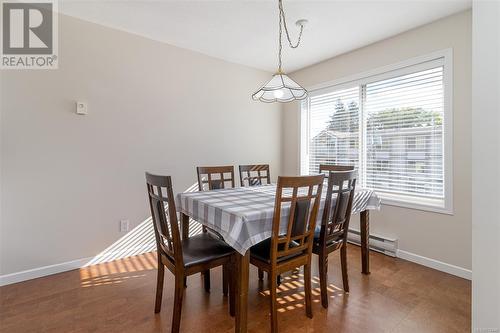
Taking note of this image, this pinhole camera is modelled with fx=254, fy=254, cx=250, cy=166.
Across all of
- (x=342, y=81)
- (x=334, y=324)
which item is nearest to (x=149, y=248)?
(x=334, y=324)

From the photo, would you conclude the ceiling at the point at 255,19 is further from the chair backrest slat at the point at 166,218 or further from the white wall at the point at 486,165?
the chair backrest slat at the point at 166,218

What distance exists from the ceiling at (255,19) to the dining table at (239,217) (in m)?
1.74

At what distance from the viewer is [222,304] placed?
1989 millimetres

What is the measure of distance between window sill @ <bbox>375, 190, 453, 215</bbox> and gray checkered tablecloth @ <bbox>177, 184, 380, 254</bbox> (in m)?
0.83

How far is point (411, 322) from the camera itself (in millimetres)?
1775

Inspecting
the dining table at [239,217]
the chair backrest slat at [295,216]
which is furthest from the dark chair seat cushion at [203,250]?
the chair backrest slat at [295,216]

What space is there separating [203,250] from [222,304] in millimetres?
550

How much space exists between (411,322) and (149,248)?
2.71 metres

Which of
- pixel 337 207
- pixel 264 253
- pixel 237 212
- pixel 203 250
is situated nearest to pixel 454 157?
pixel 337 207

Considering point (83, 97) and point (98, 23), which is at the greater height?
point (98, 23)

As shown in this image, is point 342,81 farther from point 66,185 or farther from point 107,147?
point 66,185

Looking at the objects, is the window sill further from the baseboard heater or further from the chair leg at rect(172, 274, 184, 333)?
the chair leg at rect(172, 274, 184, 333)

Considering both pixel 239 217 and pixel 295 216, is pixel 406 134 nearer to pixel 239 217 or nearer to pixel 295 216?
pixel 295 216

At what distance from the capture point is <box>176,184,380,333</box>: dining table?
4.94ft
